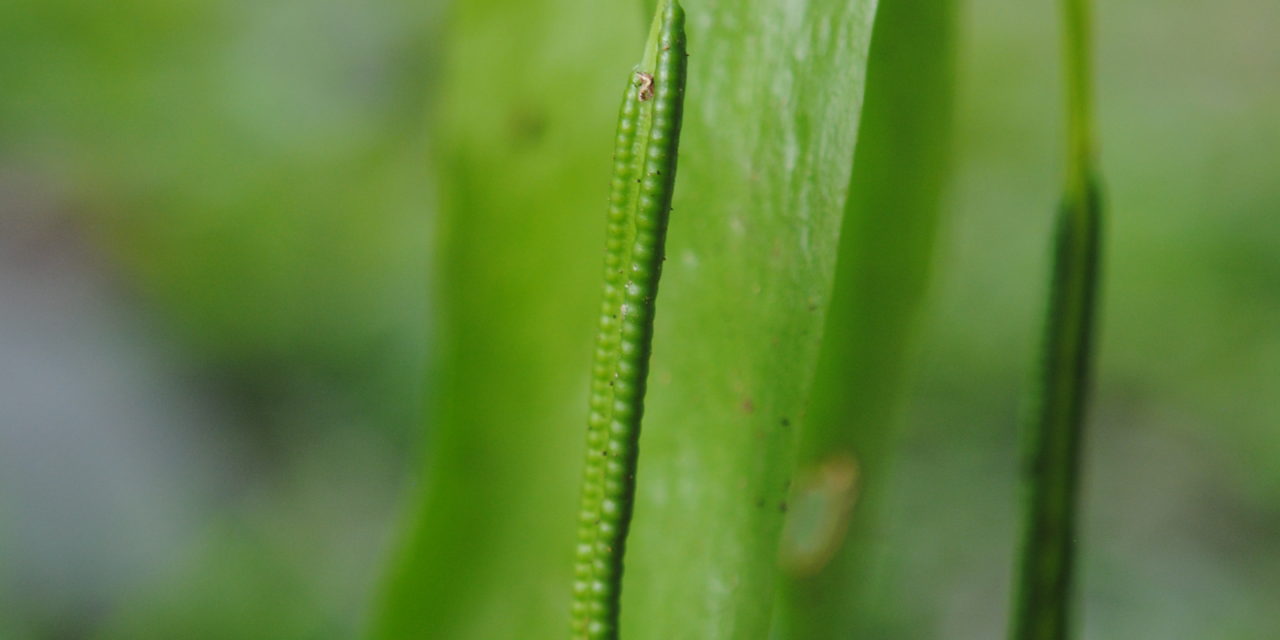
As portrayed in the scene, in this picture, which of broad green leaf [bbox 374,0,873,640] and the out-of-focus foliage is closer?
broad green leaf [bbox 374,0,873,640]

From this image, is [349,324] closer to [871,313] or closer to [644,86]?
[871,313]

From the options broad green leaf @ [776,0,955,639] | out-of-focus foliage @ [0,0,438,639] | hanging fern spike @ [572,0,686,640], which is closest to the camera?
hanging fern spike @ [572,0,686,640]

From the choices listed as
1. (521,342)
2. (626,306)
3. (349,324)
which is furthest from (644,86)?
(349,324)

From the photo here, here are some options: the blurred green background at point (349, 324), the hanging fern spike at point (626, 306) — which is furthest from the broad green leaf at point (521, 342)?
the blurred green background at point (349, 324)

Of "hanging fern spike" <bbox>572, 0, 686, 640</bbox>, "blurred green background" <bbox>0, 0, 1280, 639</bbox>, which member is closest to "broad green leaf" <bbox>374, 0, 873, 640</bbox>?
"hanging fern spike" <bbox>572, 0, 686, 640</bbox>

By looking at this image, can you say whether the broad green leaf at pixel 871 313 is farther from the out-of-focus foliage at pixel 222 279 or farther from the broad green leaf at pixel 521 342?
the out-of-focus foliage at pixel 222 279

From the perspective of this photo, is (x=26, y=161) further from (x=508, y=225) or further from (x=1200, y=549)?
(x=1200, y=549)

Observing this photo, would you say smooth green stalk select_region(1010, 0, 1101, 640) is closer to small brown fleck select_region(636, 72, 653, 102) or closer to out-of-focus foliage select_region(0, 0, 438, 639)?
small brown fleck select_region(636, 72, 653, 102)
